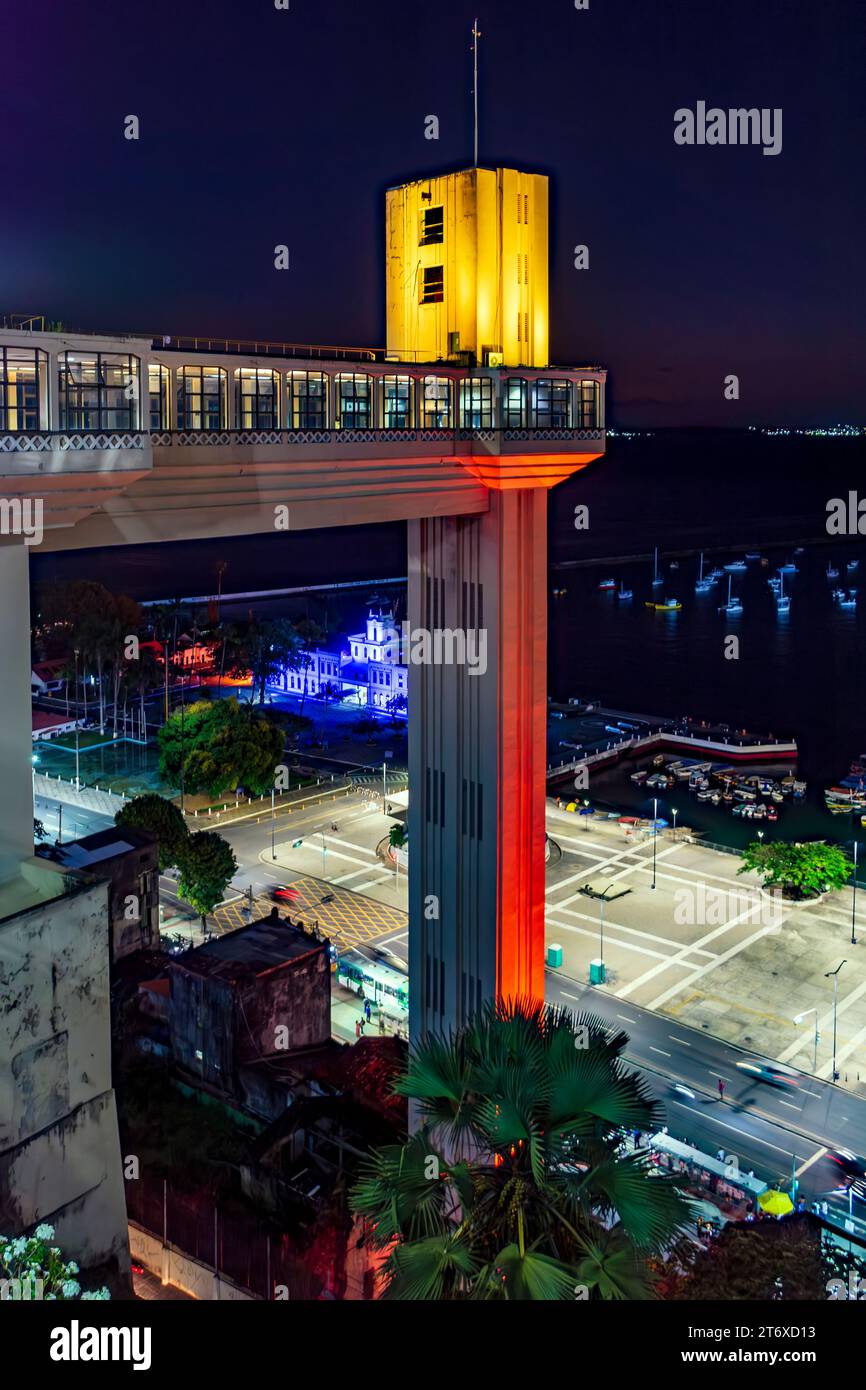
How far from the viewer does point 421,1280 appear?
8.40 m

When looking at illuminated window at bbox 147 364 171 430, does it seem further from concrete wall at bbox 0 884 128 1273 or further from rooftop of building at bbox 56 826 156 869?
rooftop of building at bbox 56 826 156 869

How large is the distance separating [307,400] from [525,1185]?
947 cm

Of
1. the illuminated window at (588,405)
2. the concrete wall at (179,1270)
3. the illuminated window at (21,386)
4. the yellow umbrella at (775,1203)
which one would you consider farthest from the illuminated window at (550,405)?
the yellow umbrella at (775,1203)

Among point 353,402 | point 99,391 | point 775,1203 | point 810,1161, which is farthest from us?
point 810,1161

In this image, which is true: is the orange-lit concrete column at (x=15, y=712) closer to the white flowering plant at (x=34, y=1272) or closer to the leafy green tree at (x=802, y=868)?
the white flowering plant at (x=34, y=1272)

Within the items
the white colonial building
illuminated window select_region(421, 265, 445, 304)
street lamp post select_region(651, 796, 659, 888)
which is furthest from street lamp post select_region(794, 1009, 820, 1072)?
the white colonial building

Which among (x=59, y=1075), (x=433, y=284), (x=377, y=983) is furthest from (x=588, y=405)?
(x=377, y=983)

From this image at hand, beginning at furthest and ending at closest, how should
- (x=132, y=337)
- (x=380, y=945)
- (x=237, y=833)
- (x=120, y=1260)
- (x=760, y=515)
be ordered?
(x=760, y=515)
(x=237, y=833)
(x=380, y=945)
(x=120, y=1260)
(x=132, y=337)

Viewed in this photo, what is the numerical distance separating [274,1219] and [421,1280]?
12.3m

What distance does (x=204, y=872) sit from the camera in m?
36.2

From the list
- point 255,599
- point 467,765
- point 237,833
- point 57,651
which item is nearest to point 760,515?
point 255,599

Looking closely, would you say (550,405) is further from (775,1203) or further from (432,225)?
(775,1203)

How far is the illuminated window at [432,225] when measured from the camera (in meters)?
17.6

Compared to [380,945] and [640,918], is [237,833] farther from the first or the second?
[640,918]
